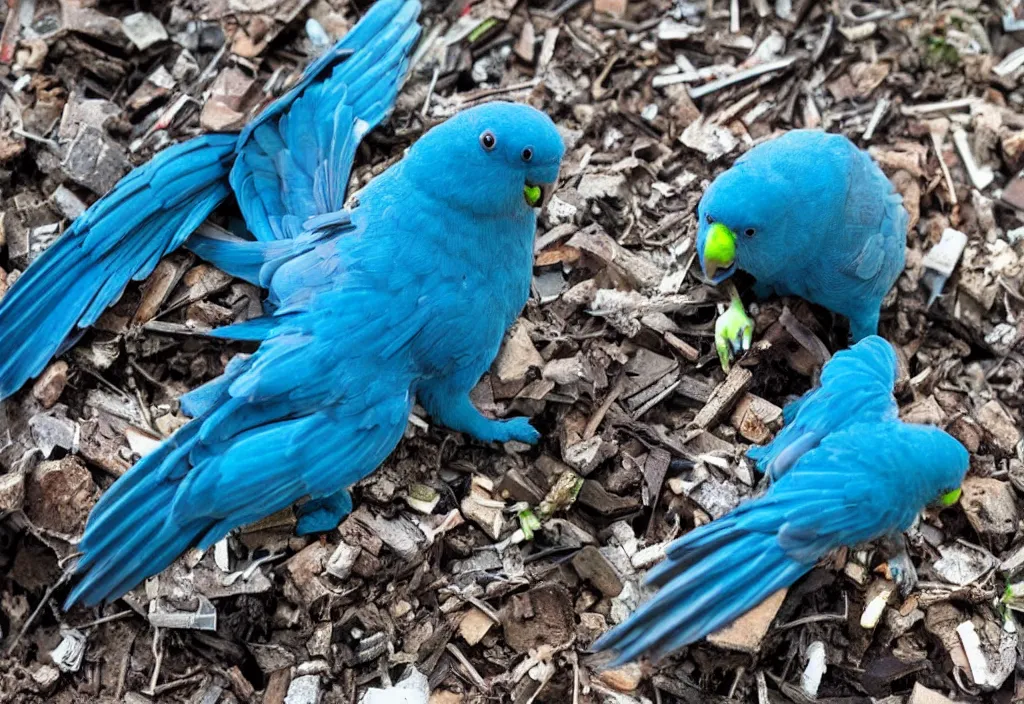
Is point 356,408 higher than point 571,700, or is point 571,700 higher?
point 356,408

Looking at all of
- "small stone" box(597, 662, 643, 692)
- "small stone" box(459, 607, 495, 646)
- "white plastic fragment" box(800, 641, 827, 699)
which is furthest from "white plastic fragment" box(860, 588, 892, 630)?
"small stone" box(459, 607, 495, 646)

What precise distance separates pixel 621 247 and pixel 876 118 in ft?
3.88

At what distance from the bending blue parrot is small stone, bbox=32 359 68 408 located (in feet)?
6.99

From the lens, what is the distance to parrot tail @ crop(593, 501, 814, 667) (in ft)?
7.93

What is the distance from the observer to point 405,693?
2.77 m

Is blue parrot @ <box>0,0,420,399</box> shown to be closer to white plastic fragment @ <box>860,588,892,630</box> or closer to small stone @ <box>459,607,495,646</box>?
small stone @ <box>459,607,495,646</box>

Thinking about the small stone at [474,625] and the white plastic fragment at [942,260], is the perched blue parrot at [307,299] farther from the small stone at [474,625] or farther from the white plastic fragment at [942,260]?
the white plastic fragment at [942,260]

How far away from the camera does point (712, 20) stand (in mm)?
3922

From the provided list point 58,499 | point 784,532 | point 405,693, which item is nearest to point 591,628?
point 405,693

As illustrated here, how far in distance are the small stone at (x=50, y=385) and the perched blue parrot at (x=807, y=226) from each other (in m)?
2.01

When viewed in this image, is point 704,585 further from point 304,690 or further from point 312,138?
point 312,138

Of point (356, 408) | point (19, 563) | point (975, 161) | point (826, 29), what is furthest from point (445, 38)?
point (19, 563)

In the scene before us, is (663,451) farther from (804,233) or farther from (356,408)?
(356,408)

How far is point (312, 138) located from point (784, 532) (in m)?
1.94
